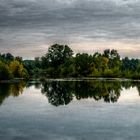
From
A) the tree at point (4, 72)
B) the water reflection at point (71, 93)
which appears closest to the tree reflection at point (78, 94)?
the water reflection at point (71, 93)

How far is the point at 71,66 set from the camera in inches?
4643

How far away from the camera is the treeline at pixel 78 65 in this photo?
11544 centimetres

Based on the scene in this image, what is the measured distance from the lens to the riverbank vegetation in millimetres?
106312

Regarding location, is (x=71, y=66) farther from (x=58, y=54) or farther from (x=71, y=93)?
(x=71, y=93)

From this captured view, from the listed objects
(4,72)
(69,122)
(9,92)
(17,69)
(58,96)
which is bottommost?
(69,122)

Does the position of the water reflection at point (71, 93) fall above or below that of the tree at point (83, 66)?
below

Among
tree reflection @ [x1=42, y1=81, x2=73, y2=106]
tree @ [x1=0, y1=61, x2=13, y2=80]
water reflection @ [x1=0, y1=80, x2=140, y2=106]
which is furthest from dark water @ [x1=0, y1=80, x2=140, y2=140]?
tree @ [x1=0, y1=61, x2=13, y2=80]

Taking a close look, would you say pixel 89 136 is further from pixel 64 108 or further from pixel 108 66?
pixel 108 66

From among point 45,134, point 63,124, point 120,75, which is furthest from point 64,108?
point 120,75

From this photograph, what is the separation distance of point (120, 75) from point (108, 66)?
16273mm

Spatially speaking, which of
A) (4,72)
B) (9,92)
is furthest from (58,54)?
(9,92)

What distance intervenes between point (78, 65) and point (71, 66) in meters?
3.43

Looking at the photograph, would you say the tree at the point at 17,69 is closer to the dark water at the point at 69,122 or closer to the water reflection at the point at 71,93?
the water reflection at the point at 71,93

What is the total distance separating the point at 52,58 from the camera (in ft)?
440
